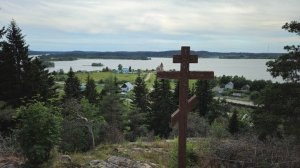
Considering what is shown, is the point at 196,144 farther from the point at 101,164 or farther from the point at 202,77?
the point at 202,77

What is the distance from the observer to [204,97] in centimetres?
5047

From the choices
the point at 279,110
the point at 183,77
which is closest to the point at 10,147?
the point at 183,77

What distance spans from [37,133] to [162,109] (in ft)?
121

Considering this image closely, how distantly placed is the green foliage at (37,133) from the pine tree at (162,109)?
35379 mm

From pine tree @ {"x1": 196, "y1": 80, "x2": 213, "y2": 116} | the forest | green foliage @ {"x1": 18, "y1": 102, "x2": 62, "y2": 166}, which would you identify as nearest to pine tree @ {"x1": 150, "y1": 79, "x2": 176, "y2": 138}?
pine tree @ {"x1": 196, "y1": 80, "x2": 213, "y2": 116}

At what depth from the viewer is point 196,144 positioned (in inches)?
410

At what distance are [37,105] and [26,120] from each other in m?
0.40

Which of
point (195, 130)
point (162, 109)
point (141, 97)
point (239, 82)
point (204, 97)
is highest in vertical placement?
point (195, 130)

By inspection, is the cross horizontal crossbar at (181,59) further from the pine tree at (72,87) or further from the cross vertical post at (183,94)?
the pine tree at (72,87)

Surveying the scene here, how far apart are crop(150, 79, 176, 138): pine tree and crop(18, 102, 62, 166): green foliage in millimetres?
35379

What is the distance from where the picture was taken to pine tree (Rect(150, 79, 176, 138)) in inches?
1706

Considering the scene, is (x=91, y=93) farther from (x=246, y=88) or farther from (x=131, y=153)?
(x=246, y=88)

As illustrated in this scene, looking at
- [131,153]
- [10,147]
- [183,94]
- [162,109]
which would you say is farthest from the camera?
[162,109]

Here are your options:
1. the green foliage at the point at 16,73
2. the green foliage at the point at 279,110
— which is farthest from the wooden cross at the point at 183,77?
the green foliage at the point at 16,73
